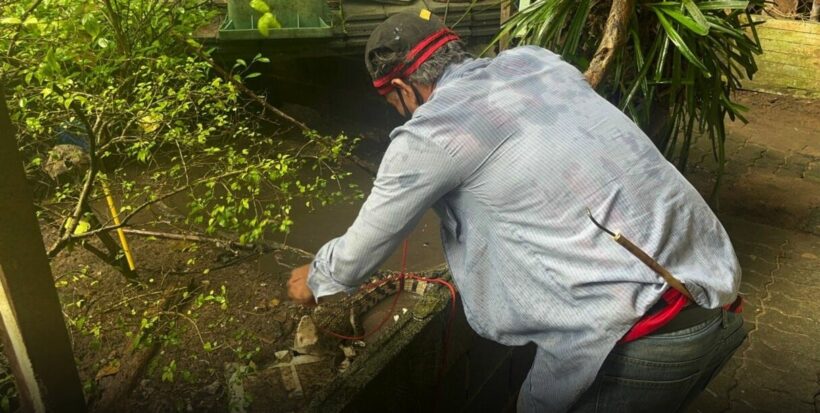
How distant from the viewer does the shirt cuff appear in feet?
7.02

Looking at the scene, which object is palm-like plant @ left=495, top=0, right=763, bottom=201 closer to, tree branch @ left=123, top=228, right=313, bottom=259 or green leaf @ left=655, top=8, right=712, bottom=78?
green leaf @ left=655, top=8, right=712, bottom=78

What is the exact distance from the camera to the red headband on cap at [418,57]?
6.81ft

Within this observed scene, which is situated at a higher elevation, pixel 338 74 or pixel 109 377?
pixel 338 74

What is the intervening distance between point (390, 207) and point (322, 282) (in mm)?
401

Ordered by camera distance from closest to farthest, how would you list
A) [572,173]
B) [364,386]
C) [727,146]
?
1. [572,173]
2. [364,386]
3. [727,146]

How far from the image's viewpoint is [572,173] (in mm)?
1890

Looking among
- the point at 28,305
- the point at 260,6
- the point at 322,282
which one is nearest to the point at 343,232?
the point at 260,6

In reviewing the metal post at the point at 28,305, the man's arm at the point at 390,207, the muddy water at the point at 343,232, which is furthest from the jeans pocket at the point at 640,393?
the muddy water at the point at 343,232

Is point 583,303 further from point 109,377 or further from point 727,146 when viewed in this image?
point 727,146

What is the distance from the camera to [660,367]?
2.06m

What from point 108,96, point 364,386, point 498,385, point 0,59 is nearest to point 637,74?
point 498,385

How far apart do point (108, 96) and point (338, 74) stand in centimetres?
368

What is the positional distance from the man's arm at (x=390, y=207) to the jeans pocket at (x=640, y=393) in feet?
2.66

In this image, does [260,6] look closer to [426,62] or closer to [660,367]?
[426,62]
